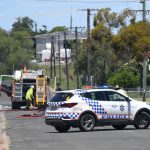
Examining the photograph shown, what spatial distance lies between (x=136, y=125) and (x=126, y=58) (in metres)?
50.2

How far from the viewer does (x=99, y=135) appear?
24469mm

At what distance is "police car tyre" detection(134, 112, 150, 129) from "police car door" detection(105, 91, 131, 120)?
1.56ft

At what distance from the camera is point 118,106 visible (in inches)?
1086

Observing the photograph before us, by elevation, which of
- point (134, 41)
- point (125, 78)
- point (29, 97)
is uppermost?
point (134, 41)

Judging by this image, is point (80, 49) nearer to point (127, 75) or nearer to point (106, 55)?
point (106, 55)

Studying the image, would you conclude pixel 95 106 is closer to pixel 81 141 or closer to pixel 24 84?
pixel 81 141

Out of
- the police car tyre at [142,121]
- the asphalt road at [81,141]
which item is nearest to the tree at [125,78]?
the police car tyre at [142,121]

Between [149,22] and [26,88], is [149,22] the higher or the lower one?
the higher one

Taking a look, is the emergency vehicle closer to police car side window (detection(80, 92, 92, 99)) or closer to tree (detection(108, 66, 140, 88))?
tree (detection(108, 66, 140, 88))

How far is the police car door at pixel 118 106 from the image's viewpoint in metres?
27.5

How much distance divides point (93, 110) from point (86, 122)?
1.77 ft

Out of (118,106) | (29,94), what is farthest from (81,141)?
(29,94)

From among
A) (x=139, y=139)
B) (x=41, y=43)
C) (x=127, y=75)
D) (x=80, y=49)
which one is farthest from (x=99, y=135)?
(x=41, y=43)

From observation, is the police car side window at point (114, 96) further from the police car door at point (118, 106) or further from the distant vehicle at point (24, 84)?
the distant vehicle at point (24, 84)
